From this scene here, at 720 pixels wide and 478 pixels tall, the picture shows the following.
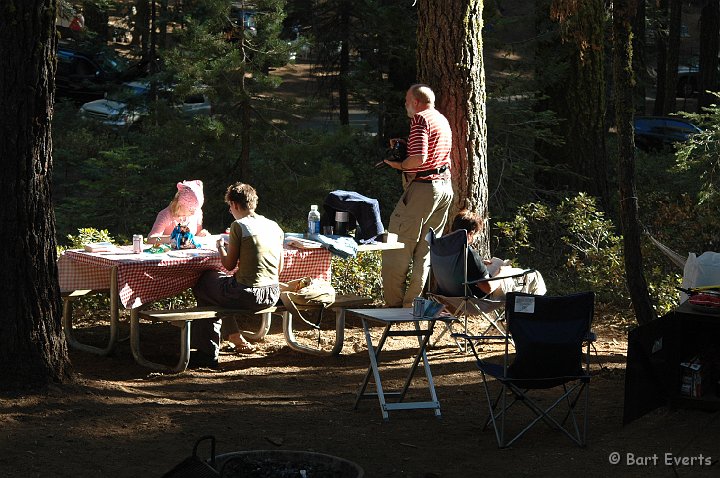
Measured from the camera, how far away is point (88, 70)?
71.9 ft

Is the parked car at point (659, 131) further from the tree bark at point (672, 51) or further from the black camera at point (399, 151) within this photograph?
the black camera at point (399, 151)

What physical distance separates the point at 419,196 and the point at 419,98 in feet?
2.84

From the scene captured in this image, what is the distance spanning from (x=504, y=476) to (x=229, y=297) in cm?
291

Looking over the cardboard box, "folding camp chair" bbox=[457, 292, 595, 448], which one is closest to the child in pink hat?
"folding camp chair" bbox=[457, 292, 595, 448]

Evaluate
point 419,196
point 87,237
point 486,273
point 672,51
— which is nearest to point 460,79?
point 419,196

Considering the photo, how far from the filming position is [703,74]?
2570 centimetres

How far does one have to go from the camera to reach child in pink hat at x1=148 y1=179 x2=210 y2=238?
26.9 feet

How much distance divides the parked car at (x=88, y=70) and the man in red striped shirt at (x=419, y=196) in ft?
35.1

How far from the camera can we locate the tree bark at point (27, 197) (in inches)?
243

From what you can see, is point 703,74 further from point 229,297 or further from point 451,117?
point 229,297

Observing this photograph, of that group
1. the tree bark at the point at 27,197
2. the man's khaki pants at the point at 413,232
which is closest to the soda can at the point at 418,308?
the tree bark at the point at 27,197

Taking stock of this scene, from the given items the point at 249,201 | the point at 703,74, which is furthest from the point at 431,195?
the point at 703,74

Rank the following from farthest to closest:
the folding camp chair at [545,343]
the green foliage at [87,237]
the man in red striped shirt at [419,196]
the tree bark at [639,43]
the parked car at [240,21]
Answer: the tree bark at [639,43]
the parked car at [240,21]
the green foliage at [87,237]
the man in red striped shirt at [419,196]
the folding camp chair at [545,343]

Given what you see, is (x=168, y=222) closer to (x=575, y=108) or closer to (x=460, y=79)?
(x=460, y=79)
